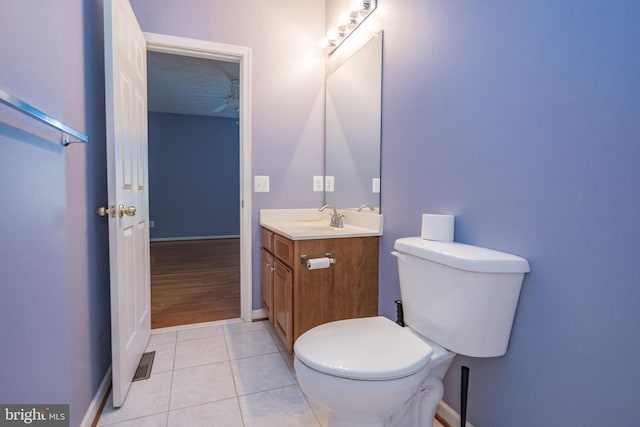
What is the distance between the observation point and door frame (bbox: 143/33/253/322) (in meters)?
2.09

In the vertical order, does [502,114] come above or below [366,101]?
below

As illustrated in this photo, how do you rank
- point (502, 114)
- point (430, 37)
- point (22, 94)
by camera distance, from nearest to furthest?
1. point (22, 94)
2. point (502, 114)
3. point (430, 37)

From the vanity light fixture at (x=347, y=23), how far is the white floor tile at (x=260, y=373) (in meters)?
2.03

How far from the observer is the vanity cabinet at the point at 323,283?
165 centimetres

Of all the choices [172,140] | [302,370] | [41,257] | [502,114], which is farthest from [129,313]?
[172,140]

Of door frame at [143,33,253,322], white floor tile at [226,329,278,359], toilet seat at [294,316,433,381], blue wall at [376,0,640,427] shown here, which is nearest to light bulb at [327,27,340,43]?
door frame at [143,33,253,322]

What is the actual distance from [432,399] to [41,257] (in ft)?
4.27

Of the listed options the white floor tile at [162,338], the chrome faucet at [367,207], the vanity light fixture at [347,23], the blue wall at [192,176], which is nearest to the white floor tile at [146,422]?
the white floor tile at [162,338]

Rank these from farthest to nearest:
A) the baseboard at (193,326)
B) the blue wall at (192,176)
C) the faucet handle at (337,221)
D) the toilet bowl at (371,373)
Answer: the blue wall at (192,176), the baseboard at (193,326), the faucet handle at (337,221), the toilet bowl at (371,373)

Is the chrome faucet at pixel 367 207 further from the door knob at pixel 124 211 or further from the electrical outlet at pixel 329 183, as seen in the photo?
the door knob at pixel 124 211

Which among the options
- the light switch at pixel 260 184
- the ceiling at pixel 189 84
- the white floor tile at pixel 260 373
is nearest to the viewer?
the white floor tile at pixel 260 373

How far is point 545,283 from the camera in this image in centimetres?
95

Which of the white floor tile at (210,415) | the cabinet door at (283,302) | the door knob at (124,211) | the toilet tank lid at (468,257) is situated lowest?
the white floor tile at (210,415)

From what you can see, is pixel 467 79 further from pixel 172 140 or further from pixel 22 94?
pixel 172 140
